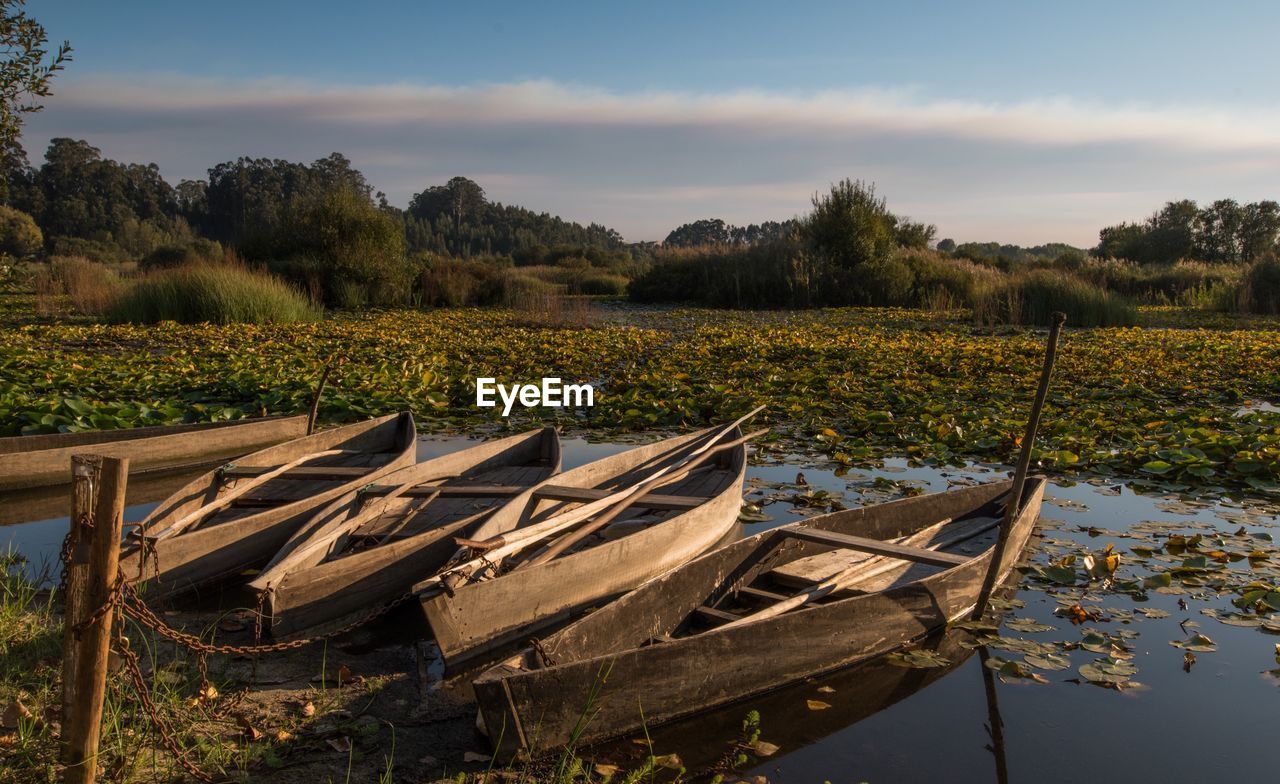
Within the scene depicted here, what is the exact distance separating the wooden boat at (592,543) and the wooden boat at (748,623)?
1.80 feet

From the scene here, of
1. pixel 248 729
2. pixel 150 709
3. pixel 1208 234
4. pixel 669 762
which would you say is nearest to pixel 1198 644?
pixel 669 762

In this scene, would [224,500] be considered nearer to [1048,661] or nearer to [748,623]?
[748,623]

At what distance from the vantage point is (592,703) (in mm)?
3266

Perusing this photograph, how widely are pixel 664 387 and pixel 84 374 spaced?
267 inches

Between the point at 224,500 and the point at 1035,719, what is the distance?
14.9 feet

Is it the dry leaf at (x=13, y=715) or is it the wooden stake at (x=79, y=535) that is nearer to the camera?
the wooden stake at (x=79, y=535)

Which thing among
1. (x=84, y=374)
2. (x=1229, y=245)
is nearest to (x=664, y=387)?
(x=84, y=374)

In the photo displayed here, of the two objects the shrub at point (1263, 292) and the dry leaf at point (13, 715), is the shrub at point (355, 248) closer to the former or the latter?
the dry leaf at point (13, 715)

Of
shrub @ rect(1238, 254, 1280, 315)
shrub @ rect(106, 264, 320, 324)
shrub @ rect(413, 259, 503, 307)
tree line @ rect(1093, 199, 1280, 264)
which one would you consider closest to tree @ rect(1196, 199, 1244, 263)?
tree line @ rect(1093, 199, 1280, 264)

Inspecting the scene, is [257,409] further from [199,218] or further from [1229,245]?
[199,218]

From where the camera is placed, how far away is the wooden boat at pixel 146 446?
680cm

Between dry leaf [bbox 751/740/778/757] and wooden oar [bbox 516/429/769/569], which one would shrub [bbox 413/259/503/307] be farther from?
dry leaf [bbox 751/740/778/757]

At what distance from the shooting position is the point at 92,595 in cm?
258

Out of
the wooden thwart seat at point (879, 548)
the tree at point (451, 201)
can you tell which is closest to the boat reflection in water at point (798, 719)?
the wooden thwart seat at point (879, 548)
